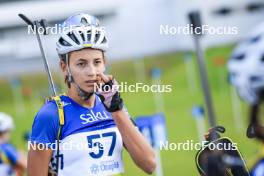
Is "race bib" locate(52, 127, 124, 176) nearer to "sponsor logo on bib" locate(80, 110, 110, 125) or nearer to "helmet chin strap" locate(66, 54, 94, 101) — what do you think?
"sponsor logo on bib" locate(80, 110, 110, 125)

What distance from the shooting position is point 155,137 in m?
8.41

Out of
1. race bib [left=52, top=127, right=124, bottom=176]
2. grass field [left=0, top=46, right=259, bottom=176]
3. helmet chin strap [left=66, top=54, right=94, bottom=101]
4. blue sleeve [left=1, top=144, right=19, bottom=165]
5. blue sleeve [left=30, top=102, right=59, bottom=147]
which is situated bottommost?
race bib [left=52, top=127, right=124, bottom=176]

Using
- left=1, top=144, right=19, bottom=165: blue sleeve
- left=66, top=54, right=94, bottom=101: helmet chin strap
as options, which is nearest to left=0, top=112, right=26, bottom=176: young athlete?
left=1, top=144, right=19, bottom=165: blue sleeve

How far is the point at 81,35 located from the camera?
5.06 meters

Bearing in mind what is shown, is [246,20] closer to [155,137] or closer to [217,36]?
[217,36]

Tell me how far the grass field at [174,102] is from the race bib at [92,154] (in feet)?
11.2

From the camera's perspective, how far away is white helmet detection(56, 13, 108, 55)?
5.05 metres

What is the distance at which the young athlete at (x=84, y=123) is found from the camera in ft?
15.8

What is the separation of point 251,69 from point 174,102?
2061cm

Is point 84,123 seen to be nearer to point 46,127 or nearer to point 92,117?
point 92,117

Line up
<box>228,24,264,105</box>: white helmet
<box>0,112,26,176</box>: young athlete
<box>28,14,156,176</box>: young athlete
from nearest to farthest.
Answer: <box>228,24,264,105</box>: white helmet → <box>28,14,156,176</box>: young athlete → <box>0,112,26,176</box>: young athlete

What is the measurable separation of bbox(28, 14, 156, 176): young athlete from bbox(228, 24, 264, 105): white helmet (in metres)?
1.30

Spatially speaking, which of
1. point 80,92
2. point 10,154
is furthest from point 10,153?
point 80,92

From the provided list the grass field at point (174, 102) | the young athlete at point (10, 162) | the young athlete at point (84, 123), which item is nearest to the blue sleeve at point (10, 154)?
the young athlete at point (10, 162)
